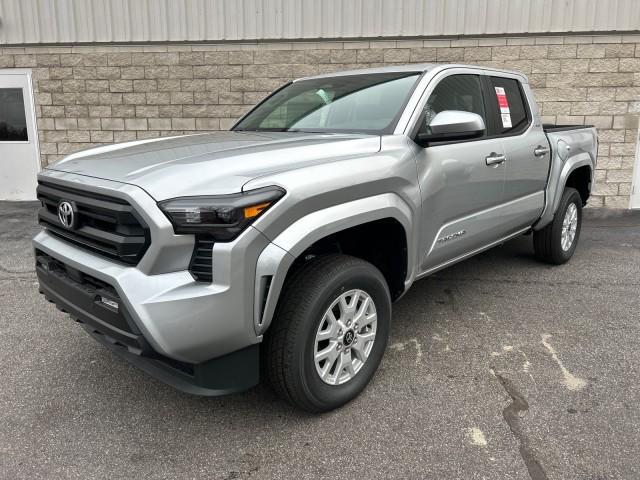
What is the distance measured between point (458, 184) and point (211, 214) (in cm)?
→ 185

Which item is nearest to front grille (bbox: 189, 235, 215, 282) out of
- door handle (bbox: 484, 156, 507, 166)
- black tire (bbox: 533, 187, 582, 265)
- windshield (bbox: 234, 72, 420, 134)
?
windshield (bbox: 234, 72, 420, 134)

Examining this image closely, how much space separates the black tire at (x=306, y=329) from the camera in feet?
7.89

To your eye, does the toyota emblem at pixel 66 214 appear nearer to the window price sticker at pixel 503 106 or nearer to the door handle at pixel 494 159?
the door handle at pixel 494 159

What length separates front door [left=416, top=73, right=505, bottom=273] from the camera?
3.18 meters

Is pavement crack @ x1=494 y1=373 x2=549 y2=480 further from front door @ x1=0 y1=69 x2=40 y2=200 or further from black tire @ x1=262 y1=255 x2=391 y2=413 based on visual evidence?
front door @ x1=0 y1=69 x2=40 y2=200

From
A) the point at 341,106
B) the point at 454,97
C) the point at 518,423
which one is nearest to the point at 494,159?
the point at 454,97

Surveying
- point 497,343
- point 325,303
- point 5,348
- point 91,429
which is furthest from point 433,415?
point 5,348

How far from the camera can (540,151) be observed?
4422 millimetres

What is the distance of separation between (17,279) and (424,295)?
3812mm

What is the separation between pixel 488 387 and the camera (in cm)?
296

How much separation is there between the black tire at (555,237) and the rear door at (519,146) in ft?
1.74

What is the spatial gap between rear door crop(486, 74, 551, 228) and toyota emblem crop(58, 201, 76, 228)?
2.94m

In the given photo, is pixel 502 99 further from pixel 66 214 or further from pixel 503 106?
pixel 66 214

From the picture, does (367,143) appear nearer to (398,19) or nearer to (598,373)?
(598,373)
